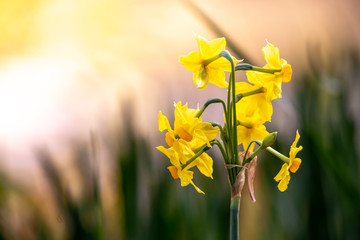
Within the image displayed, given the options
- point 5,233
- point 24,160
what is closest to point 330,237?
point 5,233

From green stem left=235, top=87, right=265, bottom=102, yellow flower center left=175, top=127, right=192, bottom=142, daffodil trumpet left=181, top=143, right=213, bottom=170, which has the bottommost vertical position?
daffodil trumpet left=181, top=143, right=213, bottom=170

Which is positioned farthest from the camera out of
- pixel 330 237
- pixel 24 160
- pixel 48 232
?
pixel 24 160

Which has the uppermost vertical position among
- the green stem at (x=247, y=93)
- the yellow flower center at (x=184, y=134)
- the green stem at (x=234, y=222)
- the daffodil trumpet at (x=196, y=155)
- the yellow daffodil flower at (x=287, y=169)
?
the green stem at (x=247, y=93)

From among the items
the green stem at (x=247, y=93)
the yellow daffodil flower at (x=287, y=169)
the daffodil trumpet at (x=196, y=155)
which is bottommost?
the yellow daffodil flower at (x=287, y=169)

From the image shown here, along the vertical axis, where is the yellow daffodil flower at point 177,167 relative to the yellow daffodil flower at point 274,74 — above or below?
below

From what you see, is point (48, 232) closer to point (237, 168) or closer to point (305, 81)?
point (305, 81)
